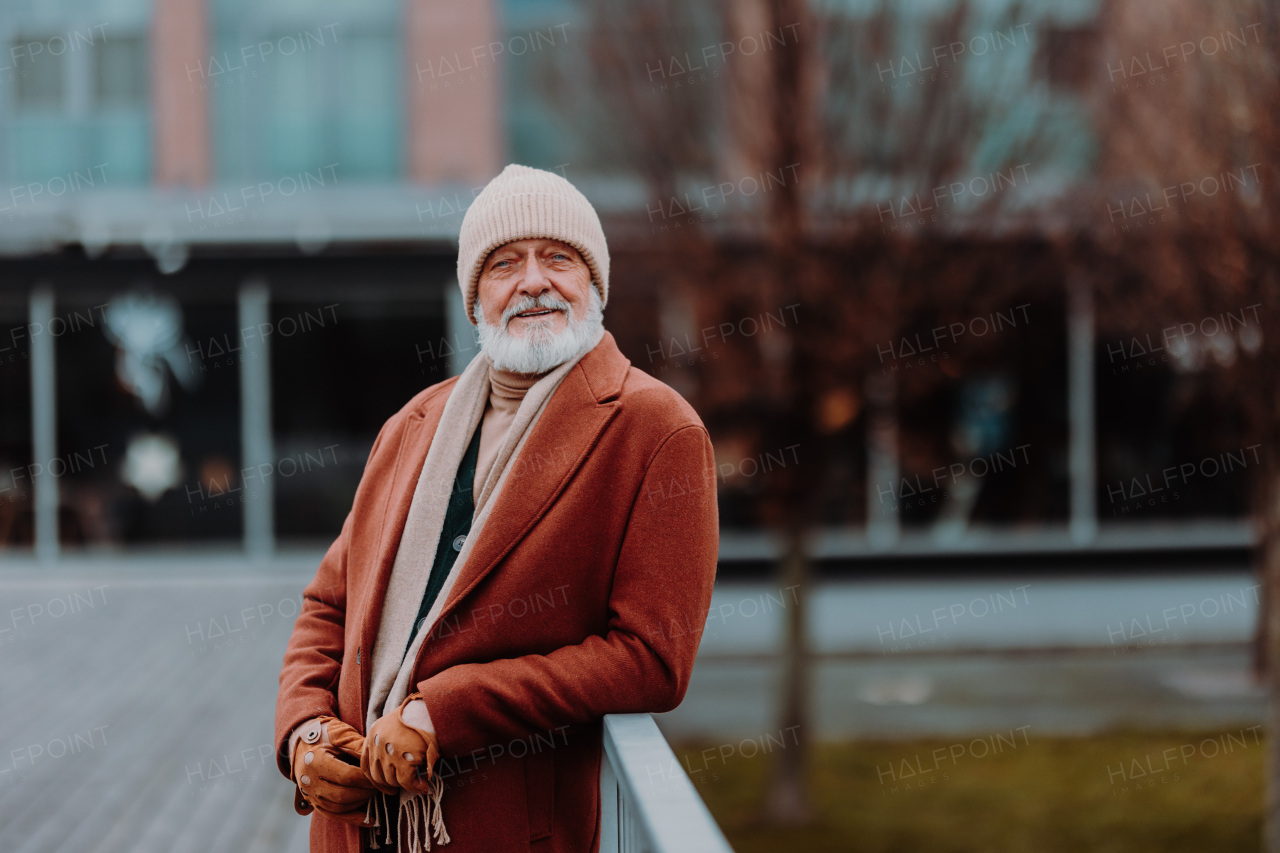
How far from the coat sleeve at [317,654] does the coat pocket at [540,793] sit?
0.39 meters

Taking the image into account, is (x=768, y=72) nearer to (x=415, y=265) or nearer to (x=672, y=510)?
(x=672, y=510)

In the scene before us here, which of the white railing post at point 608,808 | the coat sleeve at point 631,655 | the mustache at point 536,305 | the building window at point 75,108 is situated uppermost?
the building window at point 75,108

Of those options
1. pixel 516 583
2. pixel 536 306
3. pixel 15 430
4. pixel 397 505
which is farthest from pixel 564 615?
pixel 15 430

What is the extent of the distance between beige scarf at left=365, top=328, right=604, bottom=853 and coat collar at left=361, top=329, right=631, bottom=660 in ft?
0.07

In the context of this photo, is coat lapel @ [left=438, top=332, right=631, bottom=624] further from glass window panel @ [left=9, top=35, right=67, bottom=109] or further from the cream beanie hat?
glass window panel @ [left=9, top=35, right=67, bottom=109]

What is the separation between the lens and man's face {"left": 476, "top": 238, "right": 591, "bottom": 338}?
207cm

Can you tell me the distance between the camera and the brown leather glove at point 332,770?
1.92 metres

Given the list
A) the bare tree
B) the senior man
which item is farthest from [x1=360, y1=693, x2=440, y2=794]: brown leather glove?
the bare tree

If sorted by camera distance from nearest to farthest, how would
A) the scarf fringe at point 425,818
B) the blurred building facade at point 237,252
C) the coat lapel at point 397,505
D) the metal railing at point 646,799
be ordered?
the metal railing at point 646,799 → the scarf fringe at point 425,818 → the coat lapel at point 397,505 → the blurred building facade at point 237,252

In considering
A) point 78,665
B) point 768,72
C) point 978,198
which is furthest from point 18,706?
point 978,198

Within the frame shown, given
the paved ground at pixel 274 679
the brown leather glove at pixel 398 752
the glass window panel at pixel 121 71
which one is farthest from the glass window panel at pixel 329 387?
the brown leather glove at pixel 398 752

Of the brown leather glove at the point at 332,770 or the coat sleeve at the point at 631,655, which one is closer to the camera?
the coat sleeve at the point at 631,655

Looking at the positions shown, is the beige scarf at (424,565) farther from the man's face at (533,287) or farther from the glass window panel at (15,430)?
the glass window panel at (15,430)

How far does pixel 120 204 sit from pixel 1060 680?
1061 cm
